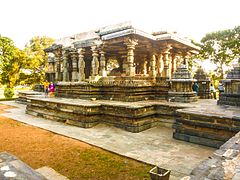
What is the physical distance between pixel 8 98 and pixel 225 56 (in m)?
24.6

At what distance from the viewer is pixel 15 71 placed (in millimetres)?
22172

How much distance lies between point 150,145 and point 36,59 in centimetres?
2197

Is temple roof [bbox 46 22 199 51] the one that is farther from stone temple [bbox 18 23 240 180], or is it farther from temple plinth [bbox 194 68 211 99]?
temple plinth [bbox 194 68 211 99]

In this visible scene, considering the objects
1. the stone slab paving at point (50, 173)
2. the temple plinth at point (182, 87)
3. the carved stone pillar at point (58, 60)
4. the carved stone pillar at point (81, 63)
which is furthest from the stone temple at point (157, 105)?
the carved stone pillar at point (58, 60)

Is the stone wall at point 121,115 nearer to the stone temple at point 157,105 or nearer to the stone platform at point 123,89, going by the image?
the stone temple at point 157,105

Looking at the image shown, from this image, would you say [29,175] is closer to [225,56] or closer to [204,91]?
[204,91]

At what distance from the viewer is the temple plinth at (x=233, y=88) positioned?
7328 mm

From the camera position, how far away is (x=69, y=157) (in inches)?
178

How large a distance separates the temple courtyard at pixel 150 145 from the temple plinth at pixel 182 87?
6.77 feet

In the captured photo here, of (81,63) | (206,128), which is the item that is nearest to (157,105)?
(206,128)

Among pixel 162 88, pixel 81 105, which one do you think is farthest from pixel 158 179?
pixel 162 88

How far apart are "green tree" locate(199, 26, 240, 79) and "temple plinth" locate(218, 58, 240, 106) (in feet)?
54.6

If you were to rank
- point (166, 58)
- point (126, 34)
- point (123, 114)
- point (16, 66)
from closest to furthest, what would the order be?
point (123, 114), point (126, 34), point (166, 58), point (16, 66)

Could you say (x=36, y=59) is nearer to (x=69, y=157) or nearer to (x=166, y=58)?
(x=166, y=58)
